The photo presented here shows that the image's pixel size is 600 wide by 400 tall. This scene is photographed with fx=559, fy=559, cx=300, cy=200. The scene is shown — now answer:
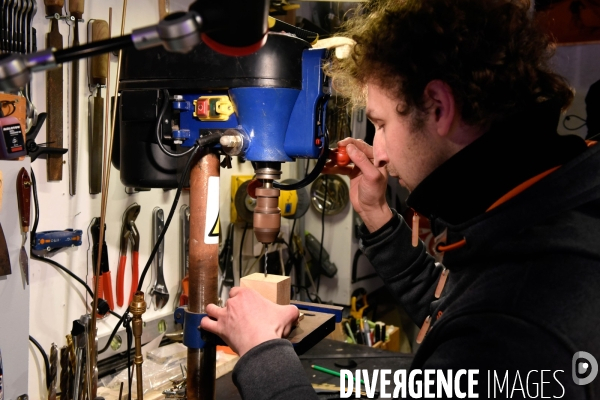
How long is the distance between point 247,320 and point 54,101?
3.05 feet

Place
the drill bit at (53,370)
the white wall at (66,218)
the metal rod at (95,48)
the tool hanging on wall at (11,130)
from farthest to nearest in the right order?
the white wall at (66,218) → the drill bit at (53,370) → the tool hanging on wall at (11,130) → the metal rod at (95,48)

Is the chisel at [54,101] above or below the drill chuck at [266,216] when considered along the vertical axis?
above

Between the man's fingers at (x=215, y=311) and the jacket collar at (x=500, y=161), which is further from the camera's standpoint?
the man's fingers at (x=215, y=311)

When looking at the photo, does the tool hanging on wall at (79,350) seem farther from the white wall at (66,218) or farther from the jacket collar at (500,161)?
the jacket collar at (500,161)

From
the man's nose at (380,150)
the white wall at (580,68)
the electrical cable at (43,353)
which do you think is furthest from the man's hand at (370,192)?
the white wall at (580,68)

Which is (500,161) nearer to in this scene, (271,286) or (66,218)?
(271,286)

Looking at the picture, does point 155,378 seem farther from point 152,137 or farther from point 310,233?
point 310,233

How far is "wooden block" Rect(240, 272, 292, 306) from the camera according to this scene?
3.85 feet

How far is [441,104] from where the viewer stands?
905 millimetres

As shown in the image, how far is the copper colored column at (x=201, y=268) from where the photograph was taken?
115 centimetres

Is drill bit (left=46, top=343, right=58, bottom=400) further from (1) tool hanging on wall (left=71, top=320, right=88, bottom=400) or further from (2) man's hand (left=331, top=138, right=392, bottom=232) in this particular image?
(2) man's hand (left=331, top=138, right=392, bottom=232)

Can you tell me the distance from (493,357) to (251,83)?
2.24ft

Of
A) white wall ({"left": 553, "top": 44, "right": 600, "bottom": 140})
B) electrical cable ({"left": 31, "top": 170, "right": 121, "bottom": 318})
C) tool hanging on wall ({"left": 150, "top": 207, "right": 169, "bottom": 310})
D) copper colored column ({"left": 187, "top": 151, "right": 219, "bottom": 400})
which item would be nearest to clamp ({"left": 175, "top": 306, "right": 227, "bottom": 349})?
copper colored column ({"left": 187, "top": 151, "right": 219, "bottom": 400})

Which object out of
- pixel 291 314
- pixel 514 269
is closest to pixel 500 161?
pixel 514 269
